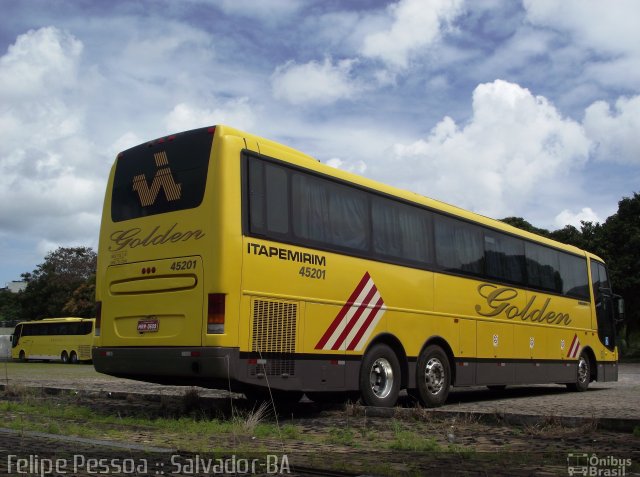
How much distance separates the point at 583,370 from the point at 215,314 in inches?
502

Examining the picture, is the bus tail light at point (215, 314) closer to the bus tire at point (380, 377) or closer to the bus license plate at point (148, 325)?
the bus license plate at point (148, 325)

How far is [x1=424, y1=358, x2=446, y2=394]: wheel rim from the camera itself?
12.0 metres

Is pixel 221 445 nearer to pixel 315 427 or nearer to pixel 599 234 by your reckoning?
pixel 315 427

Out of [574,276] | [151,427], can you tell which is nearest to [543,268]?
[574,276]

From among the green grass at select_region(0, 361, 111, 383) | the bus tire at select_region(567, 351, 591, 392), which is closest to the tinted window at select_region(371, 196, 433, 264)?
the bus tire at select_region(567, 351, 591, 392)

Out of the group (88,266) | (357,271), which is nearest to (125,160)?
(357,271)

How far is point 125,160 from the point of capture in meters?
10.7

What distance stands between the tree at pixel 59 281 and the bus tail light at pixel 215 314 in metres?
58.7

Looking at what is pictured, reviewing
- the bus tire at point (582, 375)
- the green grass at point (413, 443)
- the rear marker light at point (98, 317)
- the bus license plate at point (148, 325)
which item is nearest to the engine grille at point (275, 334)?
the bus license plate at point (148, 325)

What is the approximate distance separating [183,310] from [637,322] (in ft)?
133

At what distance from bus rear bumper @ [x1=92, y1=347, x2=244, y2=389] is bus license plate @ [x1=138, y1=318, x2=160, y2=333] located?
0.25 metres

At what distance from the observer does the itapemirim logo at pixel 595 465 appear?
5516 mm

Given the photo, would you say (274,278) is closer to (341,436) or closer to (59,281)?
(341,436)

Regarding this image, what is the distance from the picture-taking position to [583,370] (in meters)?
18.3
